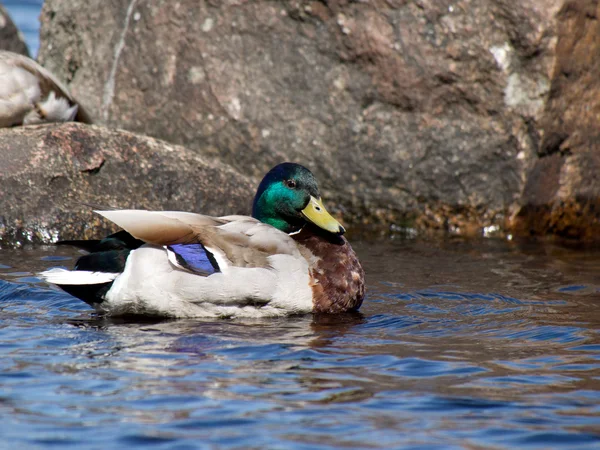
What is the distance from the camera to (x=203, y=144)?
340 inches

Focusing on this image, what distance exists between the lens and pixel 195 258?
534 cm

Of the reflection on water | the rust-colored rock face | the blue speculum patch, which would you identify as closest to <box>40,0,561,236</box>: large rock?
the rust-colored rock face

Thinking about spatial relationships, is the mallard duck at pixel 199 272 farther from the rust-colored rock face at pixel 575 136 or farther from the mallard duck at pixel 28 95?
the rust-colored rock face at pixel 575 136

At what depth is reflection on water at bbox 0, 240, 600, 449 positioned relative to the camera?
360 centimetres

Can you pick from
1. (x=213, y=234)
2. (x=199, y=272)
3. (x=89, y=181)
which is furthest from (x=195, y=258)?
(x=89, y=181)

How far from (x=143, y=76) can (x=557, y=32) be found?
352 cm

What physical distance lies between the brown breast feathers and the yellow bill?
11 centimetres

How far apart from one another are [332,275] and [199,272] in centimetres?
82

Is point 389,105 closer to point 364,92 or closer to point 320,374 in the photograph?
point 364,92

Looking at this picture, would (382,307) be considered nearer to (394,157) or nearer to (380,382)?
(380,382)

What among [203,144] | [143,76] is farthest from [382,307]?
[143,76]

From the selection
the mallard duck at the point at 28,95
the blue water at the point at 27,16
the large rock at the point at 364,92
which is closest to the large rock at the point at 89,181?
the mallard duck at the point at 28,95

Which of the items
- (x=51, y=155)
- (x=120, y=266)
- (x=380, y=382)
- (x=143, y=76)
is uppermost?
(x=143, y=76)

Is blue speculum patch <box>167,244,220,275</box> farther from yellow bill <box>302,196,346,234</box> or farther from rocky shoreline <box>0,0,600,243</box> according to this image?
rocky shoreline <box>0,0,600,243</box>
